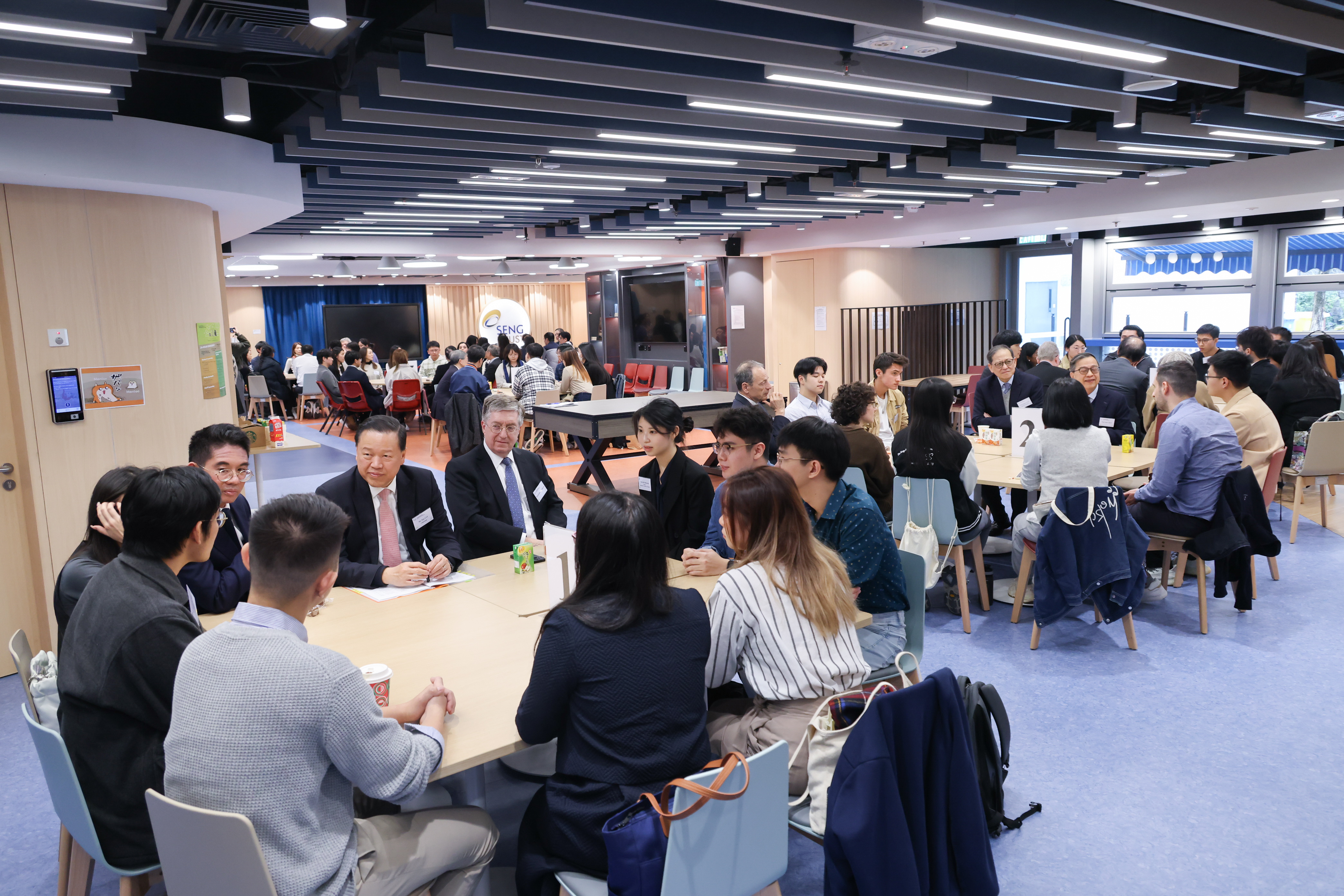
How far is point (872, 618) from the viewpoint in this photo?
2896 mm

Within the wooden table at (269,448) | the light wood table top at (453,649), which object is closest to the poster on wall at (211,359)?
the wooden table at (269,448)

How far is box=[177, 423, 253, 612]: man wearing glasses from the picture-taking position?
2.94m

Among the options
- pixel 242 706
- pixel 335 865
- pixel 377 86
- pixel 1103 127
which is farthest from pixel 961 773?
pixel 1103 127

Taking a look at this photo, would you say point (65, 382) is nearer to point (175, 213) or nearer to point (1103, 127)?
point (175, 213)

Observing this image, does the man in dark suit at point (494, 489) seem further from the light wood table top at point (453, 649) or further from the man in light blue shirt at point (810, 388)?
the man in light blue shirt at point (810, 388)

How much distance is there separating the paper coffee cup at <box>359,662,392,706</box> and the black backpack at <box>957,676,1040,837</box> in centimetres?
177

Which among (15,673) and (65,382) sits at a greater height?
(65,382)

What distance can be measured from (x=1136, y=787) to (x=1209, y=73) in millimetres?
4062

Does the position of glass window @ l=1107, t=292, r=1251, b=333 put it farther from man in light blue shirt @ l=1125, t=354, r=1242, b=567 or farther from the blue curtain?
the blue curtain

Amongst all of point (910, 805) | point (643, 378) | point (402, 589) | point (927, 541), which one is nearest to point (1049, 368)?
point (927, 541)

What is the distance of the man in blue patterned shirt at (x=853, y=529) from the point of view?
115 inches

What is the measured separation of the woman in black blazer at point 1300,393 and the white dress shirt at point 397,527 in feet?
21.8

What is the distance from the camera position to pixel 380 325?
21.6 metres

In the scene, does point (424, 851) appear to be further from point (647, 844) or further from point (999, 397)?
point (999, 397)
